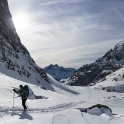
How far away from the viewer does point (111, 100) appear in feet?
151

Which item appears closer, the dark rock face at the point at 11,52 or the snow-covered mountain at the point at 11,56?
the snow-covered mountain at the point at 11,56

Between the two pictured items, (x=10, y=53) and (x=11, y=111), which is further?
(x=10, y=53)

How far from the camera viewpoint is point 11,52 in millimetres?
70188

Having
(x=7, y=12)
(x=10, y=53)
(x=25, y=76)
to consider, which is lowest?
(x=25, y=76)

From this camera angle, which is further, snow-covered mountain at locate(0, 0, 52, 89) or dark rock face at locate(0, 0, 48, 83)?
dark rock face at locate(0, 0, 48, 83)

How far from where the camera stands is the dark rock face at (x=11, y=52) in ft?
210

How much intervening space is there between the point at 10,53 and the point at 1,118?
55.8 m

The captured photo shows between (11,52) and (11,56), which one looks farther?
(11,52)

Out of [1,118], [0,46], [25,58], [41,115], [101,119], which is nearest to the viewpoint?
[1,118]

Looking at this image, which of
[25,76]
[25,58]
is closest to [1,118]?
[25,76]

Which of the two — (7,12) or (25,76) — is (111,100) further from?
(7,12)

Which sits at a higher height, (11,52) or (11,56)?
(11,52)

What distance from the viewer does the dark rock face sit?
64.0 m

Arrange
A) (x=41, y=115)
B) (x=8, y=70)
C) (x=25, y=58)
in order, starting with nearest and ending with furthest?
1. (x=41, y=115)
2. (x=8, y=70)
3. (x=25, y=58)
